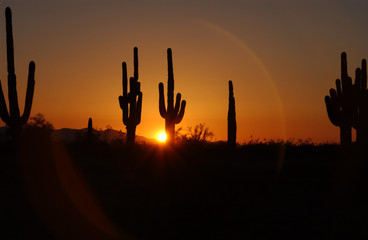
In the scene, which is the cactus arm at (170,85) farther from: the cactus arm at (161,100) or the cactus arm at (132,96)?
the cactus arm at (132,96)

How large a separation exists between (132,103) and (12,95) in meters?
7.37

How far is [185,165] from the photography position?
712 inches

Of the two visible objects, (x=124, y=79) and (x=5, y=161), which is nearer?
(x=5, y=161)

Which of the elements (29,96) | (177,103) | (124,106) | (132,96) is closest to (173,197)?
(29,96)

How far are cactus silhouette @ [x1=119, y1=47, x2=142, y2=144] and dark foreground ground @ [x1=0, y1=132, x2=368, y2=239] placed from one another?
12.5 feet

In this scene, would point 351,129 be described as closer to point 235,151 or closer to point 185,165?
point 235,151

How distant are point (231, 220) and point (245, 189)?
11.6ft

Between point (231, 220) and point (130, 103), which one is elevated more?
point (130, 103)

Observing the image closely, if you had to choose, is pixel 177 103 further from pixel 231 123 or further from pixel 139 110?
pixel 231 123

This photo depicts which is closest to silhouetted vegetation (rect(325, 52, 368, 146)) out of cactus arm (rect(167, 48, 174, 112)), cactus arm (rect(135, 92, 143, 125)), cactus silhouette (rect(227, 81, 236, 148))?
cactus silhouette (rect(227, 81, 236, 148))

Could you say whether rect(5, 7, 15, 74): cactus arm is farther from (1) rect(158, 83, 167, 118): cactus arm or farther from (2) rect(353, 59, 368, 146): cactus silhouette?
(2) rect(353, 59, 368, 146): cactus silhouette

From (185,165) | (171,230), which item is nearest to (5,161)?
(185,165)

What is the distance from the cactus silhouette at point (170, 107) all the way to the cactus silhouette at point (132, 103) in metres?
1.24

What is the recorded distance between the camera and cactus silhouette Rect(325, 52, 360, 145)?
75.2 feet
